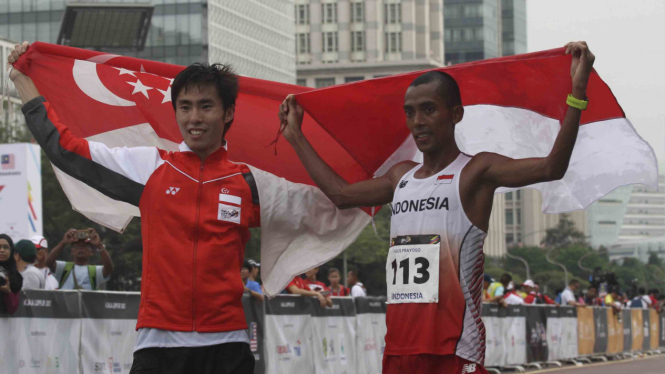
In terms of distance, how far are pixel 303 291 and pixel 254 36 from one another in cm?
9720

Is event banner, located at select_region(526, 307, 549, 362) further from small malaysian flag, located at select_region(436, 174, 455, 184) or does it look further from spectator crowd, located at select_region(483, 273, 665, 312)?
small malaysian flag, located at select_region(436, 174, 455, 184)

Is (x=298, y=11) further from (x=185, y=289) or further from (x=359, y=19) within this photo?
(x=185, y=289)

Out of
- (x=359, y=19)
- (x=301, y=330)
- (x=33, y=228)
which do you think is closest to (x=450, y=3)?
(x=359, y=19)

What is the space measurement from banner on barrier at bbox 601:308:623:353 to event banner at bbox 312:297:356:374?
40.7 ft

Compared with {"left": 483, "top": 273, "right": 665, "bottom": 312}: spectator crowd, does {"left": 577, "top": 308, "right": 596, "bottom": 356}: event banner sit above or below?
below

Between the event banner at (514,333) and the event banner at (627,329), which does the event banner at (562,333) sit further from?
the event banner at (627,329)

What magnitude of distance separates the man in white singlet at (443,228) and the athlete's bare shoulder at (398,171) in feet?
0.54

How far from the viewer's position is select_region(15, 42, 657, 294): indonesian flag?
6.19 metres

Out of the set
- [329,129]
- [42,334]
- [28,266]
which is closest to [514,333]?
[28,266]

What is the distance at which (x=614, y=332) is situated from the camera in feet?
90.5

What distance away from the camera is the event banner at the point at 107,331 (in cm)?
1129

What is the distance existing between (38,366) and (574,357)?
51.8ft

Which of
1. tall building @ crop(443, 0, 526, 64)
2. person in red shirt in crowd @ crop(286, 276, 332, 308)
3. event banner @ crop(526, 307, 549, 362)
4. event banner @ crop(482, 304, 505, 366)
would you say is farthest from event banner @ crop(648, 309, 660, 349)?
tall building @ crop(443, 0, 526, 64)

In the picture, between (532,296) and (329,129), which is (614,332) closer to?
(532,296)
